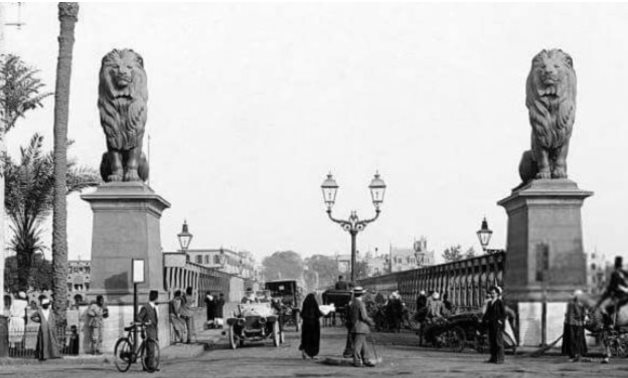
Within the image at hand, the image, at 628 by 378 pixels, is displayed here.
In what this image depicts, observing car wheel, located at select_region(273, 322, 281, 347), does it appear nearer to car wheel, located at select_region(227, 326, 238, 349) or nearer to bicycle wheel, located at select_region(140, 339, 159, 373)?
car wheel, located at select_region(227, 326, 238, 349)

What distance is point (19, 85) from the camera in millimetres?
29562

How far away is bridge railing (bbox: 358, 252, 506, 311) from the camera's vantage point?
17.8 m

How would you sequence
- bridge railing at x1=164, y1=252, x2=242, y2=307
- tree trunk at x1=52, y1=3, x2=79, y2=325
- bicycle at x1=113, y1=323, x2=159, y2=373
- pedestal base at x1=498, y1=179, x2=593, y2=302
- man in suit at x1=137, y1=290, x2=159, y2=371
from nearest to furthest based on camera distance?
pedestal base at x1=498, y1=179, x2=593, y2=302 < man in suit at x1=137, y1=290, x2=159, y2=371 < bicycle at x1=113, y1=323, x2=159, y2=373 < bridge railing at x1=164, y1=252, x2=242, y2=307 < tree trunk at x1=52, y1=3, x2=79, y2=325

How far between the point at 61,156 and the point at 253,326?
23.5 ft

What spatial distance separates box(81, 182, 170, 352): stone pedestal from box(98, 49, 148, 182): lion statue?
605 millimetres

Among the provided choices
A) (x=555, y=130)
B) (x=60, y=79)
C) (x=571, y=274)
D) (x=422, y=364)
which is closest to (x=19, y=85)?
(x=60, y=79)

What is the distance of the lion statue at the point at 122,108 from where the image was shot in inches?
843

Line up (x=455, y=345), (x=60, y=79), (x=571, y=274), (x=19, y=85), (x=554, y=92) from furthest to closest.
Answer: (x=19, y=85) → (x=60, y=79) → (x=455, y=345) → (x=554, y=92) → (x=571, y=274)

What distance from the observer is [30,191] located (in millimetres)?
31484

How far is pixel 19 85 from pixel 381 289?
114 ft

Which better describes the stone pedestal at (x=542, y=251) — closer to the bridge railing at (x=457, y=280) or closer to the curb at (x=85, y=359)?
the bridge railing at (x=457, y=280)

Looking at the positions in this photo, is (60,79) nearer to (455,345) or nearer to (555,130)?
(455,345)

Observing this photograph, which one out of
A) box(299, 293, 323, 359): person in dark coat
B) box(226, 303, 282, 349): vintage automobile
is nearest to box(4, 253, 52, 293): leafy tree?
box(226, 303, 282, 349): vintage automobile

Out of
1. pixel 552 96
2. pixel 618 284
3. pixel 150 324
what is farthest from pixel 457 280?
pixel 618 284
